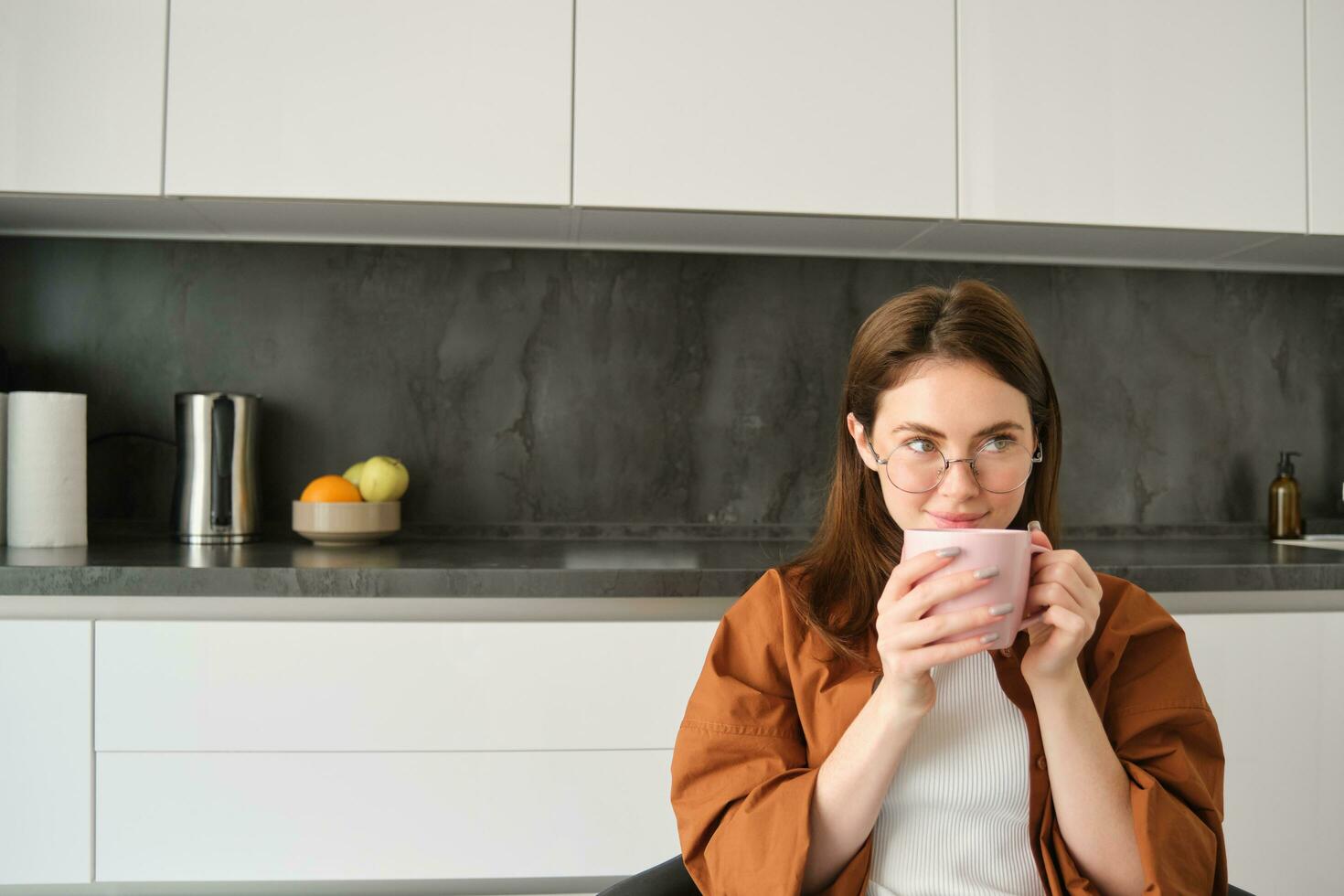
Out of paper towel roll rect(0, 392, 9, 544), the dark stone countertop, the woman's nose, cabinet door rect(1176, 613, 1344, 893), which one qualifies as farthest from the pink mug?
paper towel roll rect(0, 392, 9, 544)

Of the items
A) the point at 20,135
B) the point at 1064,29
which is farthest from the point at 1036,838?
the point at 20,135

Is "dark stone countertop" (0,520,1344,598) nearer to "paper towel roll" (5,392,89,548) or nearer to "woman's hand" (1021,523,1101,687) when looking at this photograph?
"paper towel roll" (5,392,89,548)

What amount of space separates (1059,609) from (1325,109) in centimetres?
171

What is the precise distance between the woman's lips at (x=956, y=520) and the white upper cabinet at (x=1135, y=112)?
1146 millimetres

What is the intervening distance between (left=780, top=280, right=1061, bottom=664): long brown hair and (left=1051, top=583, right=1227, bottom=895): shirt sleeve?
165mm

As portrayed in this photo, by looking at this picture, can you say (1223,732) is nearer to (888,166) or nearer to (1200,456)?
(1200,456)

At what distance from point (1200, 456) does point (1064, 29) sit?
99cm

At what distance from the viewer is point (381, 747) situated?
1.52 meters

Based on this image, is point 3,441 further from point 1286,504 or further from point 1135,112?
point 1286,504

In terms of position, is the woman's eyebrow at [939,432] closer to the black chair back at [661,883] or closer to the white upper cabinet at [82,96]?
the black chair back at [661,883]

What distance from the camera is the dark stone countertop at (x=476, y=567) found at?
150 centimetres

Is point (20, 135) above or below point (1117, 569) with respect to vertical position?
above

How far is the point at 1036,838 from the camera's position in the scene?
88 cm

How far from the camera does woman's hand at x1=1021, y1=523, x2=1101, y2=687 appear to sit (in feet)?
2.46
